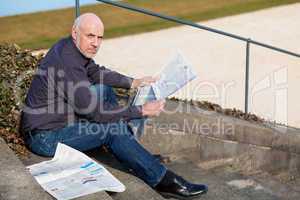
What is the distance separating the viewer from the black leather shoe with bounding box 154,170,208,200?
12.5 feet

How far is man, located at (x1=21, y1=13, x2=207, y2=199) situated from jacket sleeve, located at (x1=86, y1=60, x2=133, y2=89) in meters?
0.42

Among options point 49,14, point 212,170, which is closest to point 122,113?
point 212,170

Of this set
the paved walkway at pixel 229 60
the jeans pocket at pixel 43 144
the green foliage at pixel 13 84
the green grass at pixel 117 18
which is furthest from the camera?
the green grass at pixel 117 18

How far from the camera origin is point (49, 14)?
1191cm

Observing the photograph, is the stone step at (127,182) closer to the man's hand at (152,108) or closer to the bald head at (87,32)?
the man's hand at (152,108)

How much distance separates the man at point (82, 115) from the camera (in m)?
3.80

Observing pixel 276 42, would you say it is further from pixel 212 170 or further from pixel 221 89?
pixel 212 170

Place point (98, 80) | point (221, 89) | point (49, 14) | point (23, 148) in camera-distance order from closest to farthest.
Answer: point (23, 148)
point (98, 80)
point (221, 89)
point (49, 14)

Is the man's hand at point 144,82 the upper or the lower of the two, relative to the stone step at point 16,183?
upper

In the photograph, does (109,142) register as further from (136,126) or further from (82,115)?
(136,126)

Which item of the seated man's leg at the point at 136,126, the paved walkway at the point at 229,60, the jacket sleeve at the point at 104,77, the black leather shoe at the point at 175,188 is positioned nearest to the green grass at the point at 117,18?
the paved walkway at the point at 229,60

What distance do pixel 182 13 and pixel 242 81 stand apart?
15.2 ft

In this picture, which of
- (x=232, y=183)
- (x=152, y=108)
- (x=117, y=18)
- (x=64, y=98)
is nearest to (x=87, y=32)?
(x=64, y=98)

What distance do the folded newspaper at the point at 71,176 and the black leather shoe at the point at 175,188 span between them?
32cm
